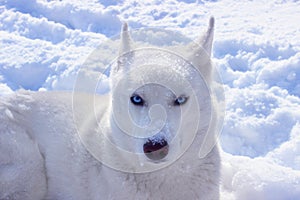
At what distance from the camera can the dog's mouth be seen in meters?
3.07

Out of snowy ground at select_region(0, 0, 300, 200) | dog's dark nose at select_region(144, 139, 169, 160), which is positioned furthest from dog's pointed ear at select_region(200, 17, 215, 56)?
snowy ground at select_region(0, 0, 300, 200)

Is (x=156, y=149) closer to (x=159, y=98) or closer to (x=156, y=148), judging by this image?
(x=156, y=148)

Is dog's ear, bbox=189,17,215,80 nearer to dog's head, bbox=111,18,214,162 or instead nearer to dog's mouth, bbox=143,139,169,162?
dog's head, bbox=111,18,214,162

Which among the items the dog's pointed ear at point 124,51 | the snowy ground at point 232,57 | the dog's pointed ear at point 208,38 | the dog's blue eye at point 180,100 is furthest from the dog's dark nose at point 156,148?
the snowy ground at point 232,57

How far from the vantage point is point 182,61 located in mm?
3607

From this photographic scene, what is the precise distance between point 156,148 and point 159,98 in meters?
0.41

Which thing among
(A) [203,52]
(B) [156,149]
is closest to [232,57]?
(A) [203,52]

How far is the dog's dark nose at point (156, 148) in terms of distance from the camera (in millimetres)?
3074

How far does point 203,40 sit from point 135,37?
9.45ft

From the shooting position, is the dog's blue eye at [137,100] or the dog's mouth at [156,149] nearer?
the dog's mouth at [156,149]

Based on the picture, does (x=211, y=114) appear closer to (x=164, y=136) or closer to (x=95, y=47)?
(x=164, y=136)

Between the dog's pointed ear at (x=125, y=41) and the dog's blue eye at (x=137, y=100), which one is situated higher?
the dog's pointed ear at (x=125, y=41)

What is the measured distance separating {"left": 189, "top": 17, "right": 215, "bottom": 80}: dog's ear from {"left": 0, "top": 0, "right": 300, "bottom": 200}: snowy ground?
1.12 m

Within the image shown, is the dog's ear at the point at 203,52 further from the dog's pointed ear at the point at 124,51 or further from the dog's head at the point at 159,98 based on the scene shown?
the dog's pointed ear at the point at 124,51
